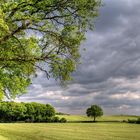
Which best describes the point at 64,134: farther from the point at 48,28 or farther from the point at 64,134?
the point at 48,28

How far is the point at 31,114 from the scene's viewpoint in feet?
571

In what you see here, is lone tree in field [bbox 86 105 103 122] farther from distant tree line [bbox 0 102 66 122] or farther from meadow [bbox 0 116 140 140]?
meadow [bbox 0 116 140 140]

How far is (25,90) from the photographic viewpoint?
105ft

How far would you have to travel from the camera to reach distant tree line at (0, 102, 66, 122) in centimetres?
15875

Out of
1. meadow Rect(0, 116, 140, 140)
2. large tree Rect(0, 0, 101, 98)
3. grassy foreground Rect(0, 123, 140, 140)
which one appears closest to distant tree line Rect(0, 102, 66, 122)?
meadow Rect(0, 116, 140, 140)

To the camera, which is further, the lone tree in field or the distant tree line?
the lone tree in field

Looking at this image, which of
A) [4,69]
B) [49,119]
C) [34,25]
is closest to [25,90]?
[4,69]

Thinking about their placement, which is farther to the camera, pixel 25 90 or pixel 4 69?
pixel 25 90

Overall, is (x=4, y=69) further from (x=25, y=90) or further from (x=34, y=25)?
(x=34, y=25)

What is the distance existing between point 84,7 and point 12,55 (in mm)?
6000

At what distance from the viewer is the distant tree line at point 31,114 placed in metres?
159

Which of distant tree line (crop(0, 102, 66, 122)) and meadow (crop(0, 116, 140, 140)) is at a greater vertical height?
distant tree line (crop(0, 102, 66, 122))

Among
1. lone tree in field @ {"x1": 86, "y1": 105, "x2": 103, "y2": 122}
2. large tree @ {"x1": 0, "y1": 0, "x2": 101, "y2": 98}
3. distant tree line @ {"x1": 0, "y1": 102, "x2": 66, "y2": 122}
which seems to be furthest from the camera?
lone tree in field @ {"x1": 86, "y1": 105, "x2": 103, "y2": 122}

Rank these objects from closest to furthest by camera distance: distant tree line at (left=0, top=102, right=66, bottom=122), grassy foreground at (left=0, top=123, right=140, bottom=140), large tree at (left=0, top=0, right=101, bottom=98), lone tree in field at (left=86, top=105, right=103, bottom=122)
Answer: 1. large tree at (left=0, top=0, right=101, bottom=98)
2. grassy foreground at (left=0, top=123, right=140, bottom=140)
3. distant tree line at (left=0, top=102, right=66, bottom=122)
4. lone tree in field at (left=86, top=105, right=103, bottom=122)
